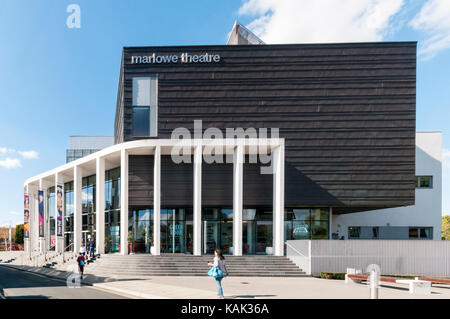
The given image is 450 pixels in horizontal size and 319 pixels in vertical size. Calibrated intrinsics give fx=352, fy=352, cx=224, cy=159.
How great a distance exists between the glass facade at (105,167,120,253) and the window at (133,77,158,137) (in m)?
4.89

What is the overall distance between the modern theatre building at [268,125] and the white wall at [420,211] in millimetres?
9685

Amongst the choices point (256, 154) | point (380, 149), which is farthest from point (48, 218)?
point (380, 149)

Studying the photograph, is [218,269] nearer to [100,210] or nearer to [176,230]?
[176,230]

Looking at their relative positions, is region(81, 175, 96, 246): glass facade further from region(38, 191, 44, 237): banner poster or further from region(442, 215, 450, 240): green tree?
region(442, 215, 450, 240): green tree

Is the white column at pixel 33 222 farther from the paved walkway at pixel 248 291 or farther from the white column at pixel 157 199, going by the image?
the paved walkway at pixel 248 291

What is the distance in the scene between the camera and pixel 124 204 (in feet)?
82.4

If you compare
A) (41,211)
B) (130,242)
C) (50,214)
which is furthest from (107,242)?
(50,214)

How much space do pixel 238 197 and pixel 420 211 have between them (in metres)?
22.6

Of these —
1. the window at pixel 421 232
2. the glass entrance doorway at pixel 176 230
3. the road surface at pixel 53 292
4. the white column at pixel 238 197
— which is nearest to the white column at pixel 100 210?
the glass entrance doorway at pixel 176 230

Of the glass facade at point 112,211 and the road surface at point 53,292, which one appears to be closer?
the road surface at point 53,292

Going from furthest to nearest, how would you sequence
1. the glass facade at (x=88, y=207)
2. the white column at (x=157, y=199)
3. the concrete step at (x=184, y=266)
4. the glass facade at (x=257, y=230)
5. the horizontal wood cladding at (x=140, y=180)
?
1. the glass facade at (x=88, y=207)
2. the glass facade at (x=257, y=230)
3. the horizontal wood cladding at (x=140, y=180)
4. the white column at (x=157, y=199)
5. the concrete step at (x=184, y=266)

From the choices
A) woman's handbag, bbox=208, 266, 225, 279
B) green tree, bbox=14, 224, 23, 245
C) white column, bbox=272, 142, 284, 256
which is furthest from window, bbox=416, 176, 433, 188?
green tree, bbox=14, 224, 23, 245

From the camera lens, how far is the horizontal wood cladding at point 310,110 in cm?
2630

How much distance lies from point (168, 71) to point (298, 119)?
10.6 metres
